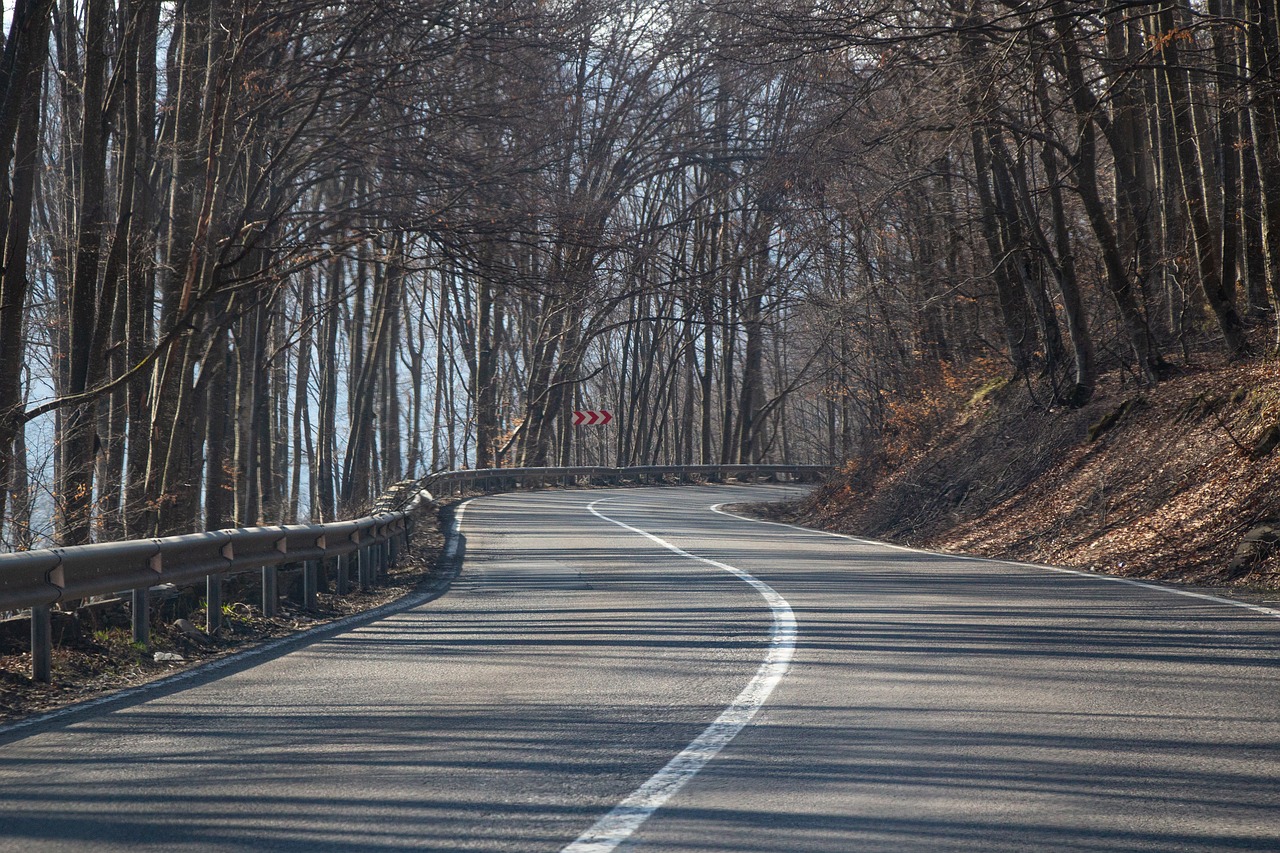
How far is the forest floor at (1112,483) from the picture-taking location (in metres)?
14.2

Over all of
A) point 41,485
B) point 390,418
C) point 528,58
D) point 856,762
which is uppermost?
point 528,58

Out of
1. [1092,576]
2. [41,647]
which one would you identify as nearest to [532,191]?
[1092,576]

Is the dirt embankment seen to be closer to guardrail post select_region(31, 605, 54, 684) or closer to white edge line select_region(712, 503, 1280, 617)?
white edge line select_region(712, 503, 1280, 617)

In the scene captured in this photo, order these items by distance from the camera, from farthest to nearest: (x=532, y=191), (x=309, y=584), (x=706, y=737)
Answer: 1. (x=532, y=191)
2. (x=309, y=584)
3. (x=706, y=737)

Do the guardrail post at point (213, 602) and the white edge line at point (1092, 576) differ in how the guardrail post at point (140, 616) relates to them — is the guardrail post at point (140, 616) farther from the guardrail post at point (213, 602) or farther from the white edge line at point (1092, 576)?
the white edge line at point (1092, 576)

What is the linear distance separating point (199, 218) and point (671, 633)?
10.1 m

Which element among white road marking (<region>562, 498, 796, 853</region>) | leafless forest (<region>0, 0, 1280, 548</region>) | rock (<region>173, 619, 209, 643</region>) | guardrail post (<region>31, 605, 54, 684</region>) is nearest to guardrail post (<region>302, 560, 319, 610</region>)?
rock (<region>173, 619, 209, 643</region>)

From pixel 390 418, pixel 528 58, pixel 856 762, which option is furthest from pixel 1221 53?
pixel 390 418

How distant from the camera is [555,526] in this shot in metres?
25.0

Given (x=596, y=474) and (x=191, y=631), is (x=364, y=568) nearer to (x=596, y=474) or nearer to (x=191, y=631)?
(x=191, y=631)

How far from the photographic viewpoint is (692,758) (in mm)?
5836

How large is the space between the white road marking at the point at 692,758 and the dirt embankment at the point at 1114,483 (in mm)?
6329

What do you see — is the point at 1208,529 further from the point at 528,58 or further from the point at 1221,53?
the point at 528,58

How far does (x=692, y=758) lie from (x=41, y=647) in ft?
15.5
